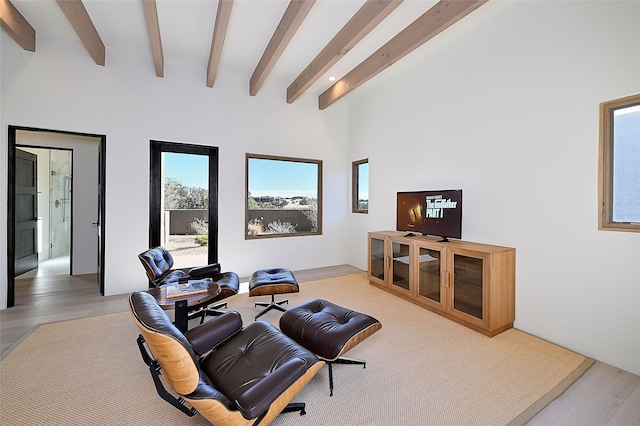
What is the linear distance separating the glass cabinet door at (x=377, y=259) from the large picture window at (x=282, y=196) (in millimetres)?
1410

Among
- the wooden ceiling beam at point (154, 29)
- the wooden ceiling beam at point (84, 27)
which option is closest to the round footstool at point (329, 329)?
the wooden ceiling beam at point (154, 29)

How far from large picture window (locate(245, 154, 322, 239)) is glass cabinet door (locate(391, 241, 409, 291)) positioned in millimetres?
1896

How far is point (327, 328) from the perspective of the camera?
2.04 metres

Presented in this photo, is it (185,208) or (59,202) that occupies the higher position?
(59,202)

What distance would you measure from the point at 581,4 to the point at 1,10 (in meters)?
5.47

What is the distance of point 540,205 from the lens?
2.63 meters

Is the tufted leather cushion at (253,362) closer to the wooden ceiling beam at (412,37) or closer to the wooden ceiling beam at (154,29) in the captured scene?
the wooden ceiling beam at (154,29)

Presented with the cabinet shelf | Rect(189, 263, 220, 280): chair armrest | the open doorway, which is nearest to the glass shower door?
the open doorway

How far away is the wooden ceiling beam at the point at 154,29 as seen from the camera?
8.09 feet

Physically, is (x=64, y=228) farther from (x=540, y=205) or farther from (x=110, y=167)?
(x=540, y=205)

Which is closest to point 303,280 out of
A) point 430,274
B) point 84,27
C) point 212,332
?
point 430,274

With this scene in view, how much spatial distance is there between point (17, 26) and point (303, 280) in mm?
4632

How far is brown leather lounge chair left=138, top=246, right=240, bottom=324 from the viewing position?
2.86 meters

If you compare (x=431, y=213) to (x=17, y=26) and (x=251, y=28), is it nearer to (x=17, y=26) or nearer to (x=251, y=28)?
(x=251, y=28)
